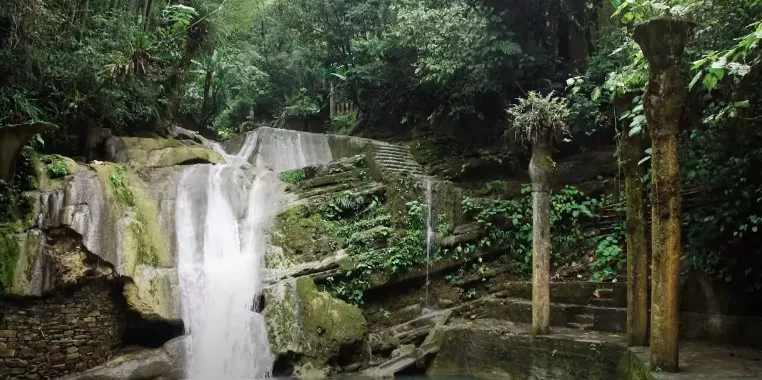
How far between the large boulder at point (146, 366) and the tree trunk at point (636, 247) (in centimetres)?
721

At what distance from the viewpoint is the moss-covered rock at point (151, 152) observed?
1338cm

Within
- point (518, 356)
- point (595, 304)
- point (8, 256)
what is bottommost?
point (518, 356)

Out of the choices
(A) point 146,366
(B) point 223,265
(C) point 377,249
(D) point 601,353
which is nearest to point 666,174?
(D) point 601,353

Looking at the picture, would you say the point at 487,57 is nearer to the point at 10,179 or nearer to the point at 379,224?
the point at 379,224

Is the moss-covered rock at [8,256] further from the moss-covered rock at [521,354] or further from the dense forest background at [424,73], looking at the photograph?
the moss-covered rock at [521,354]

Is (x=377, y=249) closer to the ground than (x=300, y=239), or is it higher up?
closer to the ground

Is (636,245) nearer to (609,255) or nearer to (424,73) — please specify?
(609,255)

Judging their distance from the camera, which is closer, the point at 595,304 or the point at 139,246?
the point at 595,304

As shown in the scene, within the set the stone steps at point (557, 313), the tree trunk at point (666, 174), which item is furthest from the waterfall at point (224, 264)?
the tree trunk at point (666, 174)

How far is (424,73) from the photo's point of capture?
1539 cm

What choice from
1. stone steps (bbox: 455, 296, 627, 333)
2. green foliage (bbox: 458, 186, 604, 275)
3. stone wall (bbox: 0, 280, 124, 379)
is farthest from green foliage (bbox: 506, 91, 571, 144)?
stone wall (bbox: 0, 280, 124, 379)

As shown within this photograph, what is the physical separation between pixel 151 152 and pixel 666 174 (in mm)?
11894

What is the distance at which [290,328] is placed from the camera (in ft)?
32.2

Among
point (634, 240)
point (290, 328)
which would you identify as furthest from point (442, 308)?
point (634, 240)
